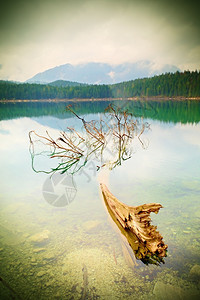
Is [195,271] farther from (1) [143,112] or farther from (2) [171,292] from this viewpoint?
(1) [143,112]

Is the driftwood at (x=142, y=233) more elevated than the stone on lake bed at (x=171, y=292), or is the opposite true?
the driftwood at (x=142, y=233)

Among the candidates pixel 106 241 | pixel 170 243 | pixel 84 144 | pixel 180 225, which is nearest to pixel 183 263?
pixel 170 243

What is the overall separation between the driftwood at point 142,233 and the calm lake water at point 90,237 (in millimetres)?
185

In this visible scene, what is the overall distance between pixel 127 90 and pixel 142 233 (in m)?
150

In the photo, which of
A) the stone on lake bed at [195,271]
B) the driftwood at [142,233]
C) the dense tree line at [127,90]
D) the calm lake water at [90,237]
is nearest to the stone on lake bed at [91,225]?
the calm lake water at [90,237]

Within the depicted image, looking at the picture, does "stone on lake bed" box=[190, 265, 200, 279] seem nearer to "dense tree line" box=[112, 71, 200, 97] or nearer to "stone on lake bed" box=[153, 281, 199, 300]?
"stone on lake bed" box=[153, 281, 199, 300]

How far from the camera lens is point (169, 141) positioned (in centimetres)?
1567

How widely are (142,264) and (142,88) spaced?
451 ft

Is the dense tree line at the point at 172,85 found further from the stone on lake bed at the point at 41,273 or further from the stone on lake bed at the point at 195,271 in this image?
the stone on lake bed at the point at 41,273

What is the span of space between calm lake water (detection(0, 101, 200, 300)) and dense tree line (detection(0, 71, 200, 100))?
11047cm

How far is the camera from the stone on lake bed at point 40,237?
4.41 meters

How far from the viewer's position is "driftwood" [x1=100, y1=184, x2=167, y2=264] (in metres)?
3.66

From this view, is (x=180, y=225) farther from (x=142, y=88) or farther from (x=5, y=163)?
(x=142, y=88)

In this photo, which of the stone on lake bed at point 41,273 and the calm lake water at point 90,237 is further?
the stone on lake bed at point 41,273
